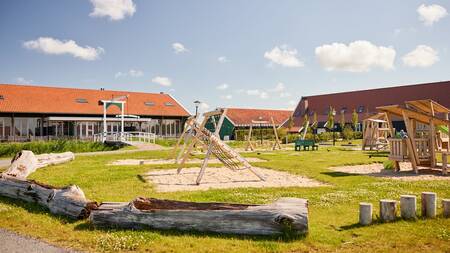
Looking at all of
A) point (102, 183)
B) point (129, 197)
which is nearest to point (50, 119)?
point (102, 183)

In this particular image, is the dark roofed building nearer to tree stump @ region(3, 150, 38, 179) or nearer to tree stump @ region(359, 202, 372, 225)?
tree stump @ region(3, 150, 38, 179)

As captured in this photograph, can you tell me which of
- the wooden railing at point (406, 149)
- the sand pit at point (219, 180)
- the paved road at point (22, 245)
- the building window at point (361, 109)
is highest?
the building window at point (361, 109)

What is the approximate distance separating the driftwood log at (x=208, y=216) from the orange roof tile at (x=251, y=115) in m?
45.1

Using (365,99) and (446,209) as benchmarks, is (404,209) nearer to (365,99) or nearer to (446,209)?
(446,209)

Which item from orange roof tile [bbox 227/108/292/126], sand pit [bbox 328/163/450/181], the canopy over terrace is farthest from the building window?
sand pit [bbox 328/163/450/181]

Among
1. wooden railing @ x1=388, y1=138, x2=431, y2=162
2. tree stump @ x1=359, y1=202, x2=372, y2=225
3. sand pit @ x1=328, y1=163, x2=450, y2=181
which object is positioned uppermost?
wooden railing @ x1=388, y1=138, x2=431, y2=162

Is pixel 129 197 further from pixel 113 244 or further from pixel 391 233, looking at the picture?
pixel 391 233

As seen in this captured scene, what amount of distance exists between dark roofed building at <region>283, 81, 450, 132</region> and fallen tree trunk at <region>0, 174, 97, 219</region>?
4064cm

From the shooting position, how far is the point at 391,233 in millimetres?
5793

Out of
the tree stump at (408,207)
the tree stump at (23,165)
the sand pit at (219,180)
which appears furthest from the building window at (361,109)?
the tree stump at (408,207)

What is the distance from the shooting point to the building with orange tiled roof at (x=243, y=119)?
169ft

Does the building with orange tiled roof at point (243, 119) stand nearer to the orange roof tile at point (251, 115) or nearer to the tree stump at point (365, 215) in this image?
the orange roof tile at point (251, 115)

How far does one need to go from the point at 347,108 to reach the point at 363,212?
51.2 metres

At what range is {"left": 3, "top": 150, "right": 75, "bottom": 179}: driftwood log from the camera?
495 inches
